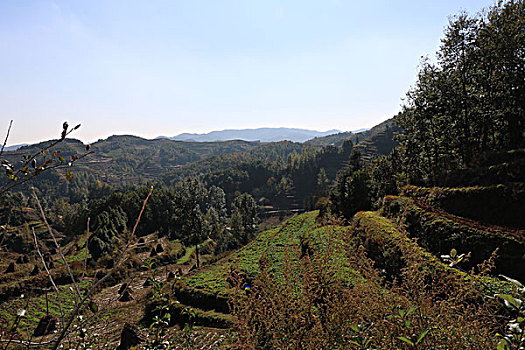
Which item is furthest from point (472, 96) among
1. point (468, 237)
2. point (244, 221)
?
point (244, 221)

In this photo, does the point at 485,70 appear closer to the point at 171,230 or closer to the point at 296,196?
the point at 171,230

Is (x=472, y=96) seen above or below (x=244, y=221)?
above

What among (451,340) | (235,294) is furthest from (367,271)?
(235,294)

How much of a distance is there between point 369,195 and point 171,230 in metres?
44.6

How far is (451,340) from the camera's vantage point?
2.91m

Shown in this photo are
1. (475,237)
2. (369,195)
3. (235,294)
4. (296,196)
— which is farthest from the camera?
(296,196)

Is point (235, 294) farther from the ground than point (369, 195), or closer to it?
Answer: farther from the ground

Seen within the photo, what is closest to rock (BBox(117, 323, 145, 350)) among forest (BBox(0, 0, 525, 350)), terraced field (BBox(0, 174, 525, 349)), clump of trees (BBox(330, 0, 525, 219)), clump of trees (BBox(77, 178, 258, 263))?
forest (BBox(0, 0, 525, 350))

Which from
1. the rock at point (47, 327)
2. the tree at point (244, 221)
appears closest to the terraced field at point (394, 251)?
the rock at point (47, 327)

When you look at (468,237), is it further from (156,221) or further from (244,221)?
(156,221)

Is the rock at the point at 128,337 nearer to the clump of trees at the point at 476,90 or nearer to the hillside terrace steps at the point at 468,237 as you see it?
the hillside terrace steps at the point at 468,237

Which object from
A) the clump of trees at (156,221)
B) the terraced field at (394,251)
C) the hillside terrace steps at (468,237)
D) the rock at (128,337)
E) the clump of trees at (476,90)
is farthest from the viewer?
the clump of trees at (156,221)

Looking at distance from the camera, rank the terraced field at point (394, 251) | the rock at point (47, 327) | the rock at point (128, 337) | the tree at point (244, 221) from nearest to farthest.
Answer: the rock at point (47, 327) < the terraced field at point (394, 251) < the rock at point (128, 337) < the tree at point (244, 221)

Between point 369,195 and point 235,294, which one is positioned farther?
point 369,195
